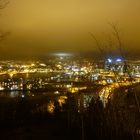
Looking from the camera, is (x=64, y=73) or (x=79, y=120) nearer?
(x=79, y=120)

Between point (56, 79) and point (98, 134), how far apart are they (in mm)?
20484

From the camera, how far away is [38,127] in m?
12.0

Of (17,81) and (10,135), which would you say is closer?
(10,135)

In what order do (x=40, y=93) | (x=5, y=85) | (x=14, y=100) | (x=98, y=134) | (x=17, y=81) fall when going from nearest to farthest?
1. (x=98, y=134)
2. (x=14, y=100)
3. (x=40, y=93)
4. (x=5, y=85)
5. (x=17, y=81)

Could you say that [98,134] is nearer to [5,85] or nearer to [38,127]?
[38,127]

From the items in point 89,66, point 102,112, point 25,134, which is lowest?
point 25,134

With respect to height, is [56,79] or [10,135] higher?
[56,79]

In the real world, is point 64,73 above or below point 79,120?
above

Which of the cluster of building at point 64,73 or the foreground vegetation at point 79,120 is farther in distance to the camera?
the foreground vegetation at point 79,120

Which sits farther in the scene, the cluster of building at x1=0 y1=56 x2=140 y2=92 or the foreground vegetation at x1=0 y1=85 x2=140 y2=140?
the foreground vegetation at x1=0 y1=85 x2=140 y2=140

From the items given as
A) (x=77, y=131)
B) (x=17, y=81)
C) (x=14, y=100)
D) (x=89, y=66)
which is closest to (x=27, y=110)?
(x=14, y=100)

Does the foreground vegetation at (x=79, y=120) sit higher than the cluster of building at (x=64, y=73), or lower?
lower

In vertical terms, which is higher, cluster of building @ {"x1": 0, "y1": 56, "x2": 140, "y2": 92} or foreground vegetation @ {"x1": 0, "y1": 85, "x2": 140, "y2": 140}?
cluster of building @ {"x1": 0, "y1": 56, "x2": 140, "y2": 92}

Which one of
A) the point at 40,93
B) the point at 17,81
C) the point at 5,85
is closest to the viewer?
the point at 40,93
